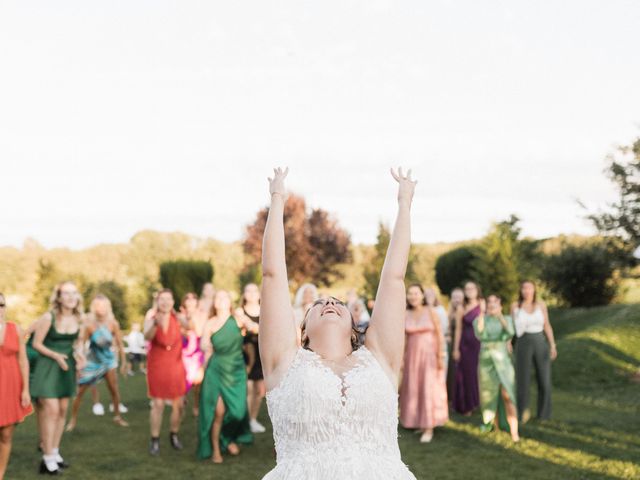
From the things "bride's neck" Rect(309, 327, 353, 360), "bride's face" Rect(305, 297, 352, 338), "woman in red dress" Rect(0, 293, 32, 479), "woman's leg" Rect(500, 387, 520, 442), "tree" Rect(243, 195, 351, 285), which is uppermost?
"tree" Rect(243, 195, 351, 285)

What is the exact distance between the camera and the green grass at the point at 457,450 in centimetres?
732

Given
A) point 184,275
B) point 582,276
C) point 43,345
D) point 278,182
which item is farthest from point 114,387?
point 582,276

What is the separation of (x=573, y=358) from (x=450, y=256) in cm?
1027

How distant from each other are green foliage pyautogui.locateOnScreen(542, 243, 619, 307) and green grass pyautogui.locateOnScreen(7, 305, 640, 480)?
592 inches

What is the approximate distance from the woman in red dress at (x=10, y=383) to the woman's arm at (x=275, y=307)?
4365mm

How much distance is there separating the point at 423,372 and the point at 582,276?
67.1 feet

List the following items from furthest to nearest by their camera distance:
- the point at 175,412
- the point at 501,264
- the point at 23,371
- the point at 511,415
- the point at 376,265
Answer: the point at 376,265
the point at 501,264
the point at 511,415
the point at 175,412
the point at 23,371

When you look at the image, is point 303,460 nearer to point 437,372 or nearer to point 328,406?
point 328,406

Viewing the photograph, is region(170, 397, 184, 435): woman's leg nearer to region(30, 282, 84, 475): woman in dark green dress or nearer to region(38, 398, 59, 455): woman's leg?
region(30, 282, 84, 475): woman in dark green dress

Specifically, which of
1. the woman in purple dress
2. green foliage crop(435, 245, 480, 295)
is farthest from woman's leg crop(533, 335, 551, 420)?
green foliage crop(435, 245, 480, 295)

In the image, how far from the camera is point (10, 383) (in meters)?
6.18

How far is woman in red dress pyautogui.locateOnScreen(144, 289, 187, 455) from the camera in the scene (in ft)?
26.7

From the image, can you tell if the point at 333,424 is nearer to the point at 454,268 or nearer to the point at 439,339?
the point at 439,339

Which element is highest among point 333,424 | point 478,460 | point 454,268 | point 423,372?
point 454,268
